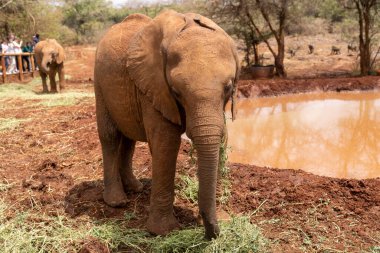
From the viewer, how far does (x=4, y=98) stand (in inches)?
530

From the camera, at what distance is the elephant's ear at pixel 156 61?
3525 mm

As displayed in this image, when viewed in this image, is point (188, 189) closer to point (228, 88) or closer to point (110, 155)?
point (110, 155)

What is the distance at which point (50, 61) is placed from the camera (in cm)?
Answer: 1507

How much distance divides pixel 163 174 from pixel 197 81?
4.05ft

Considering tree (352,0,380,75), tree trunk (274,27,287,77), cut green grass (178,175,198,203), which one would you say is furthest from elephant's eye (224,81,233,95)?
tree (352,0,380,75)

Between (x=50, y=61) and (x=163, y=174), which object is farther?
(x=50, y=61)

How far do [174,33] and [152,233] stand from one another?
2.09 meters

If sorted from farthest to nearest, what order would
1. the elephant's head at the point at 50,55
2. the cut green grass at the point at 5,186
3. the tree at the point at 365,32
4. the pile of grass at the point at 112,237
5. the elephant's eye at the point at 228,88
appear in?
the tree at the point at 365,32
the elephant's head at the point at 50,55
the cut green grass at the point at 5,186
the pile of grass at the point at 112,237
the elephant's eye at the point at 228,88

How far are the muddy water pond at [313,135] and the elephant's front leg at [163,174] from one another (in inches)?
164

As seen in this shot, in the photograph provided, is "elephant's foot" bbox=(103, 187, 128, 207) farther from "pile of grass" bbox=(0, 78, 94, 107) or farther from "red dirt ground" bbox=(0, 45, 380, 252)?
"pile of grass" bbox=(0, 78, 94, 107)

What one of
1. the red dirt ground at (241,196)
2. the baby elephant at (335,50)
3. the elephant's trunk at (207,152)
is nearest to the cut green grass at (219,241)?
the red dirt ground at (241,196)

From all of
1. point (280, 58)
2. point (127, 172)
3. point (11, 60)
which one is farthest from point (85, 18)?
point (127, 172)

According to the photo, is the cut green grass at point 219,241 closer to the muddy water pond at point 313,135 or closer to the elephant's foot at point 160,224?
the elephant's foot at point 160,224

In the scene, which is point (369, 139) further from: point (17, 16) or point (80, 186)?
point (17, 16)
